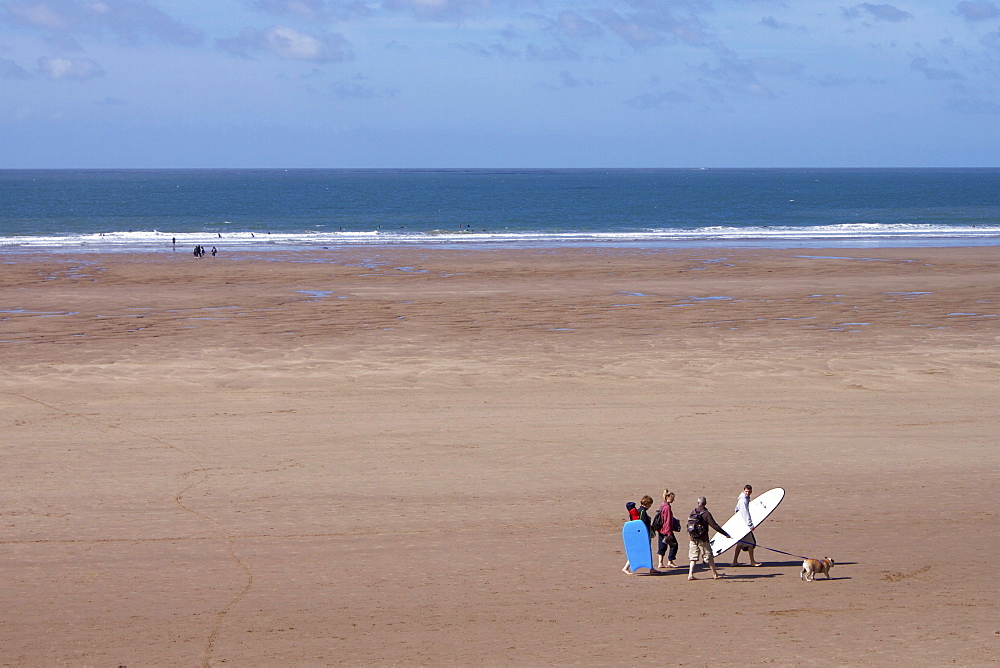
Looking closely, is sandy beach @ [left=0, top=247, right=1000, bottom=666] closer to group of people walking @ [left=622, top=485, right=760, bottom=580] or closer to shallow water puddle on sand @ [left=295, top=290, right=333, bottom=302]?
group of people walking @ [left=622, top=485, right=760, bottom=580]

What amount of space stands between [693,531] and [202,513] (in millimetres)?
5919

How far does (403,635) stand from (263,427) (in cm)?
789

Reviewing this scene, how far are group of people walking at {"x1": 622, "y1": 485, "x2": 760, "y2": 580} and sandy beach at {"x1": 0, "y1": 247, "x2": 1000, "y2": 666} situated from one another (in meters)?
0.28

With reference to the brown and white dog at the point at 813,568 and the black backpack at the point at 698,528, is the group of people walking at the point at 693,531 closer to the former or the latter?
the black backpack at the point at 698,528

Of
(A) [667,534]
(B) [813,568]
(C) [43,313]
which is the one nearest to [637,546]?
(A) [667,534]

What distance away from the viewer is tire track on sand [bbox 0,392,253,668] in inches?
354

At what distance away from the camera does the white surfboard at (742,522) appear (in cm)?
1059

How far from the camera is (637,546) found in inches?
407

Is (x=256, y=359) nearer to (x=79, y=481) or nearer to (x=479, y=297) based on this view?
(x=79, y=481)

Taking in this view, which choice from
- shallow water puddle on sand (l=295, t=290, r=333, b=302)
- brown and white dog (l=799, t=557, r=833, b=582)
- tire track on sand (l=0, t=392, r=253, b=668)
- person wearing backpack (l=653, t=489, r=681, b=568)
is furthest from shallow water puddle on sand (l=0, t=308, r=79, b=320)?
brown and white dog (l=799, t=557, r=833, b=582)

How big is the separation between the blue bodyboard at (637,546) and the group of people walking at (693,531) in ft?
0.33

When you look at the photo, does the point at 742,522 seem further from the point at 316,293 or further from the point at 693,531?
the point at 316,293

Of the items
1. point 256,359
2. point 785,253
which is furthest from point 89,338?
point 785,253

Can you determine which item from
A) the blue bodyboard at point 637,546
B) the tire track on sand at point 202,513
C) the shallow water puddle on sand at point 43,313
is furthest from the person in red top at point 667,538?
the shallow water puddle on sand at point 43,313
